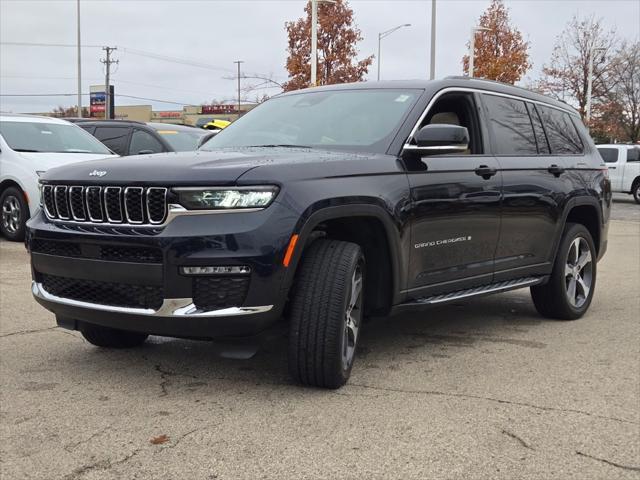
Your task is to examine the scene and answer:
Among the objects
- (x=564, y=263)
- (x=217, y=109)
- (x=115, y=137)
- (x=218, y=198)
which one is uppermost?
(x=217, y=109)

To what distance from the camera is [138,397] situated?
3973mm

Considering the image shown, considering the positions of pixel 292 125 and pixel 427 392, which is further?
pixel 292 125

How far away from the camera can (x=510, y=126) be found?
229 inches

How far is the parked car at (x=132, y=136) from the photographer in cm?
1273

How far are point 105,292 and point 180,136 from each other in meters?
10.0

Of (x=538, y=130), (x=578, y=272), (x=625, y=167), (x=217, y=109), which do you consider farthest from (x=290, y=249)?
(x=217, y=109)

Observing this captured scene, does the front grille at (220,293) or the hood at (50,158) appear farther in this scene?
the hood at (50,158)

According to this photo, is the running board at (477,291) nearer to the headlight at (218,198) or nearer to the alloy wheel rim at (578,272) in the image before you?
the alloy wheel rim at (578,272)

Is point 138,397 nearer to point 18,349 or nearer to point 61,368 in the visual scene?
point 61,368

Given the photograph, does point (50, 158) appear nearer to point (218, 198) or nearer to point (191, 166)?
point (191, 166)

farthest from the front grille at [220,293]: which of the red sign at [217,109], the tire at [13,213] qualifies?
the red sign at [217,109]

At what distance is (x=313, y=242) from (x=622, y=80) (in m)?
44.8

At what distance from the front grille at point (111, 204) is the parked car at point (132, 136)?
8.54m

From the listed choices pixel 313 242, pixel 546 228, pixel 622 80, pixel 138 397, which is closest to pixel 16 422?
pixel 138 397
